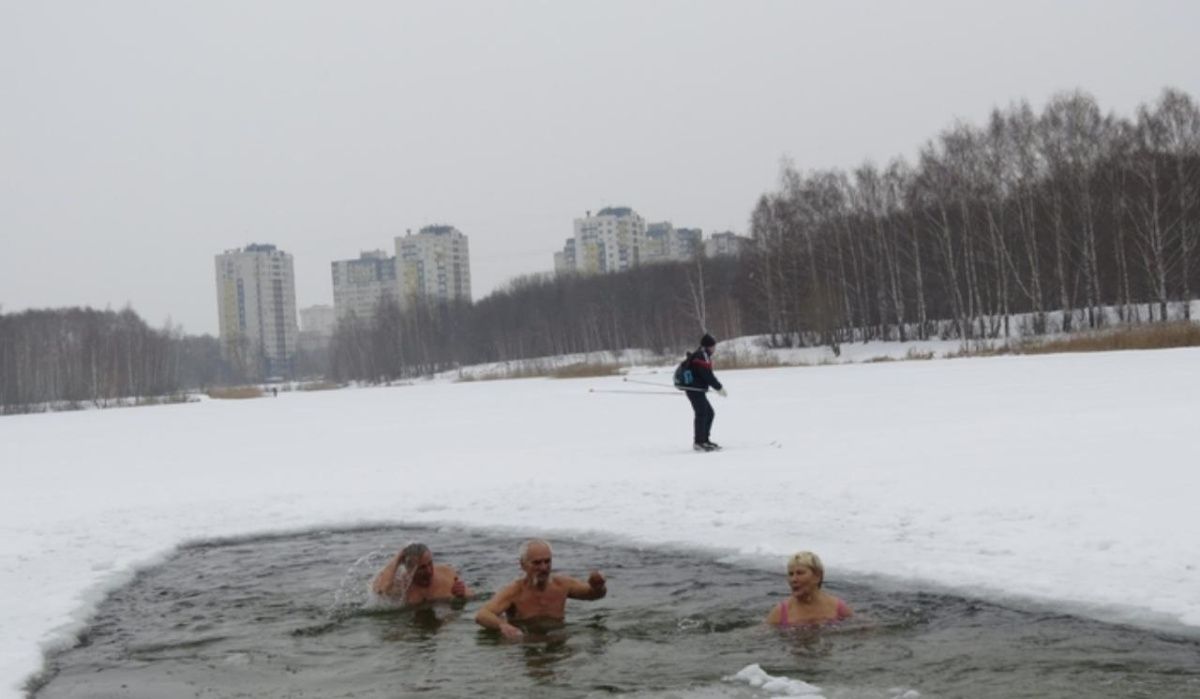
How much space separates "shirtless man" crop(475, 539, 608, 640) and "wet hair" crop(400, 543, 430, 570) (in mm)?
894

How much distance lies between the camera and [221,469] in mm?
17594

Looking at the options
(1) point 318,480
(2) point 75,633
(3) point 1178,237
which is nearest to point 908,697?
(2) point 75,633

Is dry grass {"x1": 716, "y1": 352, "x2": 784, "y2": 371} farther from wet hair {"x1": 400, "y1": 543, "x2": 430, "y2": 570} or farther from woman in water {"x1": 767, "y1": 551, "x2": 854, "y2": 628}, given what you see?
woman in water {"x1": 767, "y1": 551, "x2": 854, "y2": 628}

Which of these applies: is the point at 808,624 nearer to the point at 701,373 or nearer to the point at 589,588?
the point at 589,588

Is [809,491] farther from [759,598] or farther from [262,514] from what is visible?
[262,514]

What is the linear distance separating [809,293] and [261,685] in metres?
57.2

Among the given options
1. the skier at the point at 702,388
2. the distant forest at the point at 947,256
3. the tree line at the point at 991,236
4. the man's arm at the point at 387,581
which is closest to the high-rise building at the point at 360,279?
the distant forest at the point at 947,256

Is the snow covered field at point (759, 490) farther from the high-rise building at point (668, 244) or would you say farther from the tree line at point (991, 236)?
the high-rise building at point (668, 244)

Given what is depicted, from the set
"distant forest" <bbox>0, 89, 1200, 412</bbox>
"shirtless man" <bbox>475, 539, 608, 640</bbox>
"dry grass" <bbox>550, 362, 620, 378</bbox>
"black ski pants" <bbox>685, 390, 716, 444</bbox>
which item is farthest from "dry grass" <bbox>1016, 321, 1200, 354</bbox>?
"shirtless man" <bbox>475, 539, 608, 640</bbox>

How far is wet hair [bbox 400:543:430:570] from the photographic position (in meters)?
7.89

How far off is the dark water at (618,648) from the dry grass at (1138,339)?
26.5m

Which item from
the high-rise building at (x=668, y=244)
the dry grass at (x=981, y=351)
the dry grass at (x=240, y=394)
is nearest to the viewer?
the dry grass at (x=981, y=351)

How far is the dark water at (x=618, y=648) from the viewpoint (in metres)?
5.46

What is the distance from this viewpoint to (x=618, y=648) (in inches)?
254
